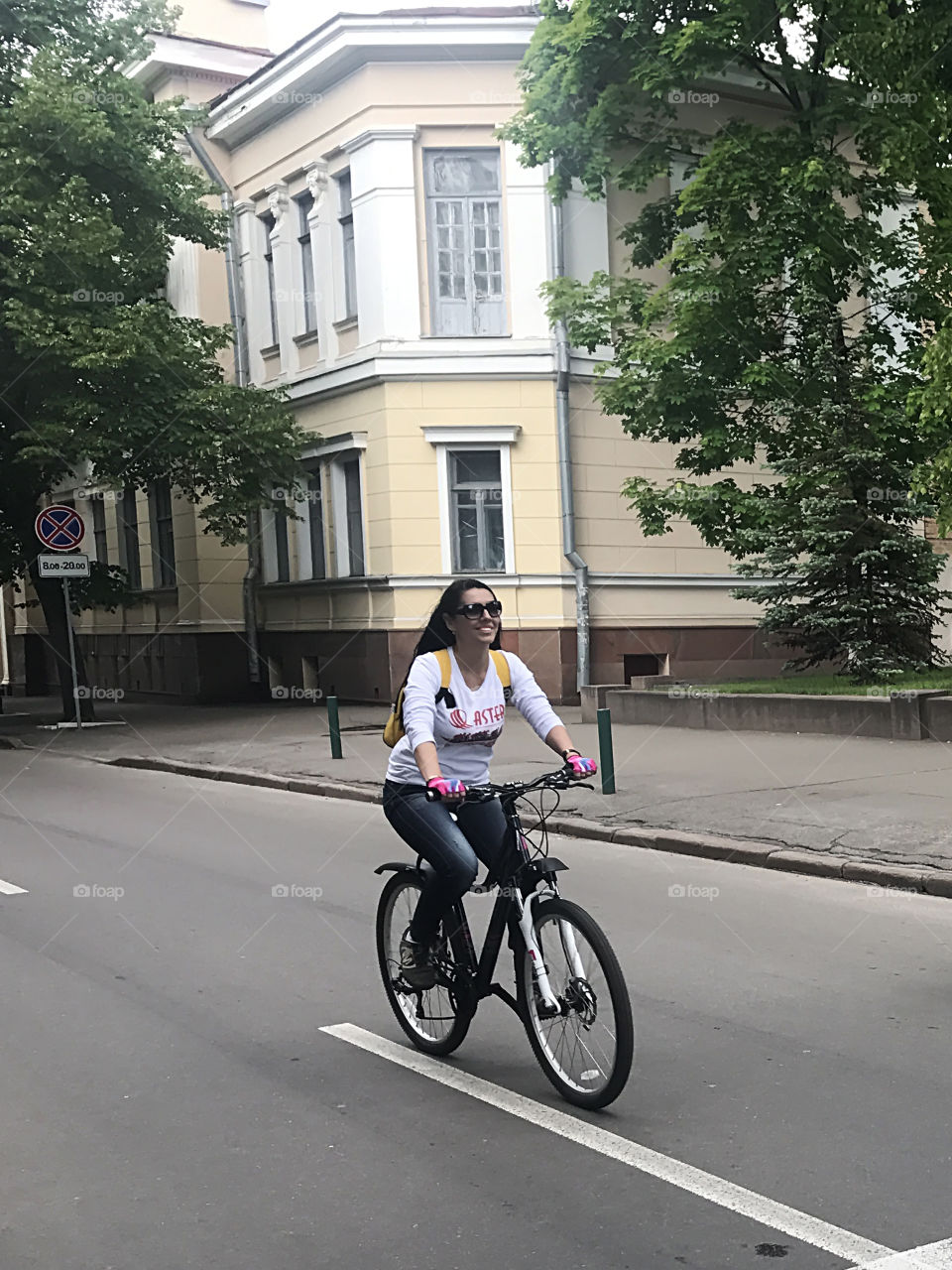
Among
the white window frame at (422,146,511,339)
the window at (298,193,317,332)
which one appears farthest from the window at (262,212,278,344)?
the white window frame at (422,146,511,339)

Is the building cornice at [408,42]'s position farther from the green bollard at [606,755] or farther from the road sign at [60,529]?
the green bollard at [606,755]

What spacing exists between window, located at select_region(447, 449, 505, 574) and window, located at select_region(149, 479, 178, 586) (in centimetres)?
773

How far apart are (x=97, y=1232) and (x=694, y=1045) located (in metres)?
2.45

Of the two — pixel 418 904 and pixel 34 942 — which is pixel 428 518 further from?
pixel 418 904

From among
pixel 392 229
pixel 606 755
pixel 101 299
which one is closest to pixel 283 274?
pixel 392 229

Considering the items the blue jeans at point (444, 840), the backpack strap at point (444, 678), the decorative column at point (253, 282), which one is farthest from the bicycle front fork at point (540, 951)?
the decorative column at point (253, 282)

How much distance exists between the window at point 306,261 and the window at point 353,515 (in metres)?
2.67

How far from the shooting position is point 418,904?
221 inches

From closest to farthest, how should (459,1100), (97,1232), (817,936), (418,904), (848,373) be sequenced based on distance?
(97,1232), (459,1100), (418,904), (817,936), (848,373)

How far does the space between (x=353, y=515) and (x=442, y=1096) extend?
2020 cm

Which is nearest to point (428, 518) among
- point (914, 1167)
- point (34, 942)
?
point (34, 942)

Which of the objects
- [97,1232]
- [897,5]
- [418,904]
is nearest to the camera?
[97,1232]

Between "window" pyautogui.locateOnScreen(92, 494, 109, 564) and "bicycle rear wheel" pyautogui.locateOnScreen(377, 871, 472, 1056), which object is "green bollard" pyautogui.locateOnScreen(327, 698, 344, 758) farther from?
"window" pyautogui.locateOnScreen(92, 494, 109, 564)

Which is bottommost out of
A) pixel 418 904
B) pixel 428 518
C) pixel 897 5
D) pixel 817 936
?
pixel 817 936
